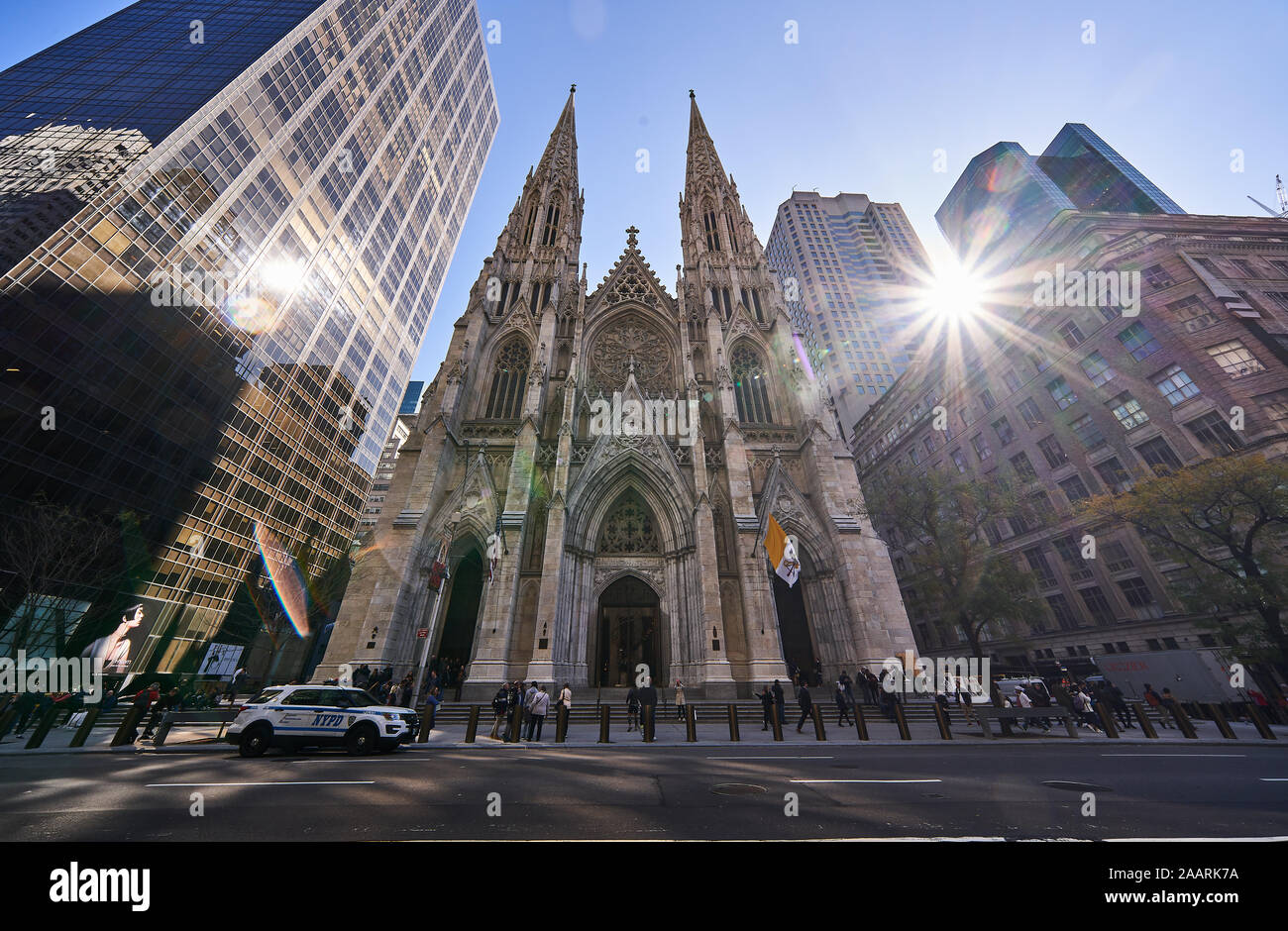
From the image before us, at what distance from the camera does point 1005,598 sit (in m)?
22.8

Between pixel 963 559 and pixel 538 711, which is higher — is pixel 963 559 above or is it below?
above

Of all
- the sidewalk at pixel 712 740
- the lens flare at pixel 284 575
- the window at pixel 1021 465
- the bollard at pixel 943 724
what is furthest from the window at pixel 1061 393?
the lens flare at pixel 284 575

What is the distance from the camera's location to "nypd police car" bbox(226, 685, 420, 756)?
10.6m

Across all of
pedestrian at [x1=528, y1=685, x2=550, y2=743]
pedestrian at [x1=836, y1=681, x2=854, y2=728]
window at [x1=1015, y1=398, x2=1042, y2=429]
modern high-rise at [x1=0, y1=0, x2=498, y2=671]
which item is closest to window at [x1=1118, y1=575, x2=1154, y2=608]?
window at [x1=1015, y1=398, x2=1042, y2=429]

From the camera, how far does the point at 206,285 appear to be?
3247 centimetres

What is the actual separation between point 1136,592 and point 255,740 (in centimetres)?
4356

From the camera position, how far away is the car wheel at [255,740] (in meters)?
10.4

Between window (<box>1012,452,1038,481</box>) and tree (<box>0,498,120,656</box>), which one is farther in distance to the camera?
window (<box>1012,452,1038,481</box>)

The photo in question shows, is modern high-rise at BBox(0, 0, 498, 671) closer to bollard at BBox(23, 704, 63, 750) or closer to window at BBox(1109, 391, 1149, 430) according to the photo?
bollard at BBox(23, 704, 63, 750)

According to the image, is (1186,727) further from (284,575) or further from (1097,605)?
(284,575)

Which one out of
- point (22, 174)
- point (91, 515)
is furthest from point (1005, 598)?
point (22, 174)

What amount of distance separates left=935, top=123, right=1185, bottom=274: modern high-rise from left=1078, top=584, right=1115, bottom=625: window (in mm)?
35155

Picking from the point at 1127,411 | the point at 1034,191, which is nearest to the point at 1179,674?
the point at 1127,411
